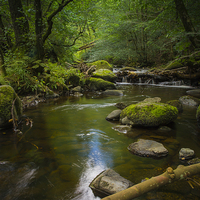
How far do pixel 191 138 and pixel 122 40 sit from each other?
19467 mm

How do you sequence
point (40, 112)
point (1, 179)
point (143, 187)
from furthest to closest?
point (40, 112), point (1, 179), point (143, 187)

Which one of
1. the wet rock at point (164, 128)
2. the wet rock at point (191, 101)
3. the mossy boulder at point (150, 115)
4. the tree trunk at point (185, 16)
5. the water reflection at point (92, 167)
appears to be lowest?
the water reflection at point (92, 167)

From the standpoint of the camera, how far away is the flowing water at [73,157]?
92.0 inches

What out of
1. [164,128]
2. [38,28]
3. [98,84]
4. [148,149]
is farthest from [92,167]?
[98,84]

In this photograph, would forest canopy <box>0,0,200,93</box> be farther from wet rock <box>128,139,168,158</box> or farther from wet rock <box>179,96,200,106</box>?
wet rock <box>128,139,168,158</box>

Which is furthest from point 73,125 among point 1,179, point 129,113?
point 1,179

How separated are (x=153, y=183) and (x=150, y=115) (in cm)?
354

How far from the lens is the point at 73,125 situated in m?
5.10

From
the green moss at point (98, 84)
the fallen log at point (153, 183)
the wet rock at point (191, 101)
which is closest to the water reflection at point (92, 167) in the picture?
the fallen log at point (153, 183)

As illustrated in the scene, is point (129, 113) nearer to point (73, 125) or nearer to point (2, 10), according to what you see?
point (73, 125)

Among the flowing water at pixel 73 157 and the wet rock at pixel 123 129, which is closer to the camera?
the flowing water at pixel 73 157

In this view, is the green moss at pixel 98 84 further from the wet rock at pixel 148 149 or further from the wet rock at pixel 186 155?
the wet rock at pixel 186 155

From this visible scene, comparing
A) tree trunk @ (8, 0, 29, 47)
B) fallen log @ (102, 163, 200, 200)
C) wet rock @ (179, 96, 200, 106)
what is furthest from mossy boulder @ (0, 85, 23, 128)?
wet rock @ (179, 96, 200, 106)

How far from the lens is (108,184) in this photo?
2.29m
